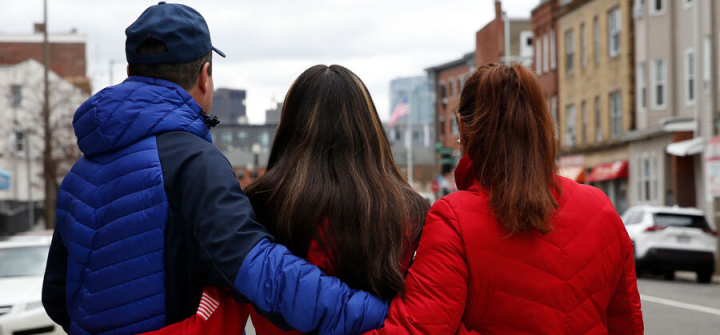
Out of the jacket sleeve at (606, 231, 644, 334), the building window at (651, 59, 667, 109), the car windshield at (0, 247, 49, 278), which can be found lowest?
the car windshield at (0, 247, 49, 278)

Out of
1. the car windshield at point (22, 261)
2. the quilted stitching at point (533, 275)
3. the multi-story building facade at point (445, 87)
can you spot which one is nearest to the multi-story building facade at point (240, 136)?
the quilted stitching at point (533, 275)

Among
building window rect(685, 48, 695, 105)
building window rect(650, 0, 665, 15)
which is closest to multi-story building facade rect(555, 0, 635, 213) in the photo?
building window rect(650, 0, 665, 15)

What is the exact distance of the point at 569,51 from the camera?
153 feet

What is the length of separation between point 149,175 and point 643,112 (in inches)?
1449

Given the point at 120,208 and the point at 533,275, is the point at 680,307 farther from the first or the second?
the point at 120,208

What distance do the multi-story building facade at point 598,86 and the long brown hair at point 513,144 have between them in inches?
1459

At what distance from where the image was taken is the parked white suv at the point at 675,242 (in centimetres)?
2150

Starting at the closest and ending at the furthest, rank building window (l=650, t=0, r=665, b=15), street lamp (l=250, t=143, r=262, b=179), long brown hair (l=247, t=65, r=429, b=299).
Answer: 1. long brown hair (l=247, t=65, r=429, b=299)
2. street lamp (l=250, t=143, r=262, b=179)
3. building window (l=650, t=0, r=665, b=15)

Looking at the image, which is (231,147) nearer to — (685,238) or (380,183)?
(380,183)

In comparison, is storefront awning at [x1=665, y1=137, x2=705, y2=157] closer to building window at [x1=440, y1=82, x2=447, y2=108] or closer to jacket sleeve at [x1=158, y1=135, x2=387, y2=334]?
jacket sleeve at [x1=158, y1=135, x2=387, y2=334]

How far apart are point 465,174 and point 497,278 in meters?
0.39

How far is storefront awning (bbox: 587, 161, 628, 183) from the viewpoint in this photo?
40.1 meters

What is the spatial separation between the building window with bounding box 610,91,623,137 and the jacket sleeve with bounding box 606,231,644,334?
38.6 m

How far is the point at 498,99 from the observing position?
9.62ft
